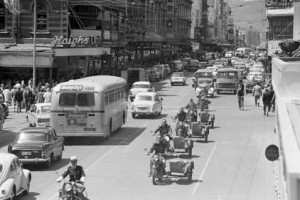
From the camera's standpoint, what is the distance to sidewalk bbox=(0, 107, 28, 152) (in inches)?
1161

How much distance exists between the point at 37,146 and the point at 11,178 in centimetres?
532

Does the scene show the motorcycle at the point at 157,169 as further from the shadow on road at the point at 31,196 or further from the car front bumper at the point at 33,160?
the car front bumper at the point at 33,160

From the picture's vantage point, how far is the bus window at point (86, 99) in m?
27.7

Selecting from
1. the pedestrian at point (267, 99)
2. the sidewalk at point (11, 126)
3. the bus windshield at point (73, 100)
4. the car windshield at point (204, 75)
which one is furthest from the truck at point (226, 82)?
the bus windshield at point (73, 100)

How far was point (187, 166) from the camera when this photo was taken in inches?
776

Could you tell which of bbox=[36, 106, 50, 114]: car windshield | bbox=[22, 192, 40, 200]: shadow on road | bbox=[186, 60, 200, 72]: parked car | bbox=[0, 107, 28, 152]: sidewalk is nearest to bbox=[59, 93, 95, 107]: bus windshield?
bbox=[0, 107, 28, 152]: sidewalk

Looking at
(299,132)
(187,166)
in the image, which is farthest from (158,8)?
(299,132)

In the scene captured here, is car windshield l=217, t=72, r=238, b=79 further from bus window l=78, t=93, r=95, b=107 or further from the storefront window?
bus window l=78, t=93, r=95, b=107

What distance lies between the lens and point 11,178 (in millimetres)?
16094

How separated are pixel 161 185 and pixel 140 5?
81.1 meters

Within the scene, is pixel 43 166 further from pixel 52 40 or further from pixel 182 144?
pixel 52 40

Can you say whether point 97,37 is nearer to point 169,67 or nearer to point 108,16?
point 108,16

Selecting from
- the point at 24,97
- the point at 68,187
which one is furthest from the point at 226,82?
the point at 68,187

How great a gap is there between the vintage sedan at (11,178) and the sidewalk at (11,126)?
31.6 feet
